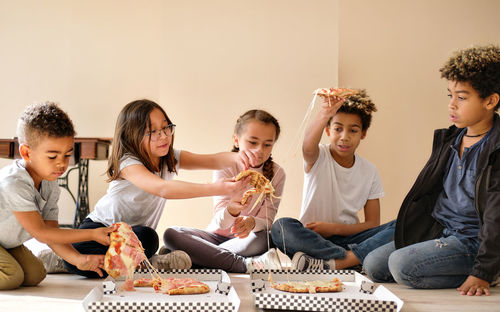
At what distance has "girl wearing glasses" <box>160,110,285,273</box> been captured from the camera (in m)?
2.63

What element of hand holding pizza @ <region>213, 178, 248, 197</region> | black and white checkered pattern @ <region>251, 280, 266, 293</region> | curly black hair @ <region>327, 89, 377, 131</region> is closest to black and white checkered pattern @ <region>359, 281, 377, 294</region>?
black and white checkered pattern @ <region>251, 280, 266, 293</region>

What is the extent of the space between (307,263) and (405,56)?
2.73 m

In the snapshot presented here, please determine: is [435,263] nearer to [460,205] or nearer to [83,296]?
[460,205]

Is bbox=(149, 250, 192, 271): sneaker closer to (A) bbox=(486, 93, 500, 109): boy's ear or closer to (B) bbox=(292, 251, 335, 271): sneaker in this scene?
(B) bbox=(292, 251, 335, 271): sneaker

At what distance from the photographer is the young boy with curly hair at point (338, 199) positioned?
2.62 metres

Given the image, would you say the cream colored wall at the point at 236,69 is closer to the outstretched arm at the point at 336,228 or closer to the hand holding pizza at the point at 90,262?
the outstretched arm at the point at 336,228

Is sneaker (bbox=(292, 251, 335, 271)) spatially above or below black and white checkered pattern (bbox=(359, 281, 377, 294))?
below

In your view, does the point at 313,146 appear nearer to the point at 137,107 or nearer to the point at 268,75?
the point at 137,107

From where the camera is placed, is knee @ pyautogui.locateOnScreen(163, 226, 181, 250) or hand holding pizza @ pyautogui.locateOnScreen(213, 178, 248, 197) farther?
knee @ pyautogui.locateOnScreen(163, 226, 181, 250)

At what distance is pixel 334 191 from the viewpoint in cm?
287

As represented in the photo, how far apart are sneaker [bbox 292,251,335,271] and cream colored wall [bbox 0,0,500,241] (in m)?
1.22

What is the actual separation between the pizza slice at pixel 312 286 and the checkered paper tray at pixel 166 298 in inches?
7.7

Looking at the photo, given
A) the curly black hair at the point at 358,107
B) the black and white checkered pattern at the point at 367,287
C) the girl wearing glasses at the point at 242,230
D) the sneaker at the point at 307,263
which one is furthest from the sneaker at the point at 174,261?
the curly black hair at the point at 358,107

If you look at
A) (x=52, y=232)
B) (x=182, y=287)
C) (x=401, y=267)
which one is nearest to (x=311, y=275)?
(x=401, y=267)
